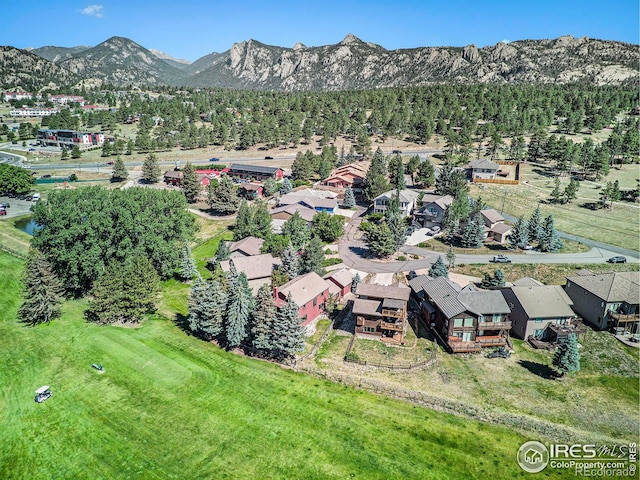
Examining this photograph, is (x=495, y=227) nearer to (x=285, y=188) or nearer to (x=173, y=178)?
(x=285, y=188)

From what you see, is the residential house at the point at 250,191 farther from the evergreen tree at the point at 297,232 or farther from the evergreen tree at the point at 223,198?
the evergreen tree at the point at 297,232

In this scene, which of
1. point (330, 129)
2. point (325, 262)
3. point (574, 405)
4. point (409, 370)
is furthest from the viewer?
point (330, 129)

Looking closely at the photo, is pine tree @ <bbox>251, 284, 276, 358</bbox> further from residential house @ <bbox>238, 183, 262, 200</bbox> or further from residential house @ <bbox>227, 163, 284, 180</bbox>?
residential house @ <bbox>227, 163, 284, 180</bbox>

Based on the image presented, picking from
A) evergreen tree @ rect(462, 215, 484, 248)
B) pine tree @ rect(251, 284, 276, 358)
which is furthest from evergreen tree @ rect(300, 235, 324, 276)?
evergreen tree @ rect(462, 215, 484, 248)

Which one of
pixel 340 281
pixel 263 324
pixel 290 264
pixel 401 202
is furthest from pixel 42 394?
pixel 401 202

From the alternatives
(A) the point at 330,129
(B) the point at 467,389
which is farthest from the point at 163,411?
(A) the point at 330,129

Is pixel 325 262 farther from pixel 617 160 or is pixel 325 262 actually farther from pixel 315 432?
pixel 617 160

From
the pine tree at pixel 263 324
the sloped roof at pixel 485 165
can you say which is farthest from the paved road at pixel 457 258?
the sloped roof at pixel 485 165
